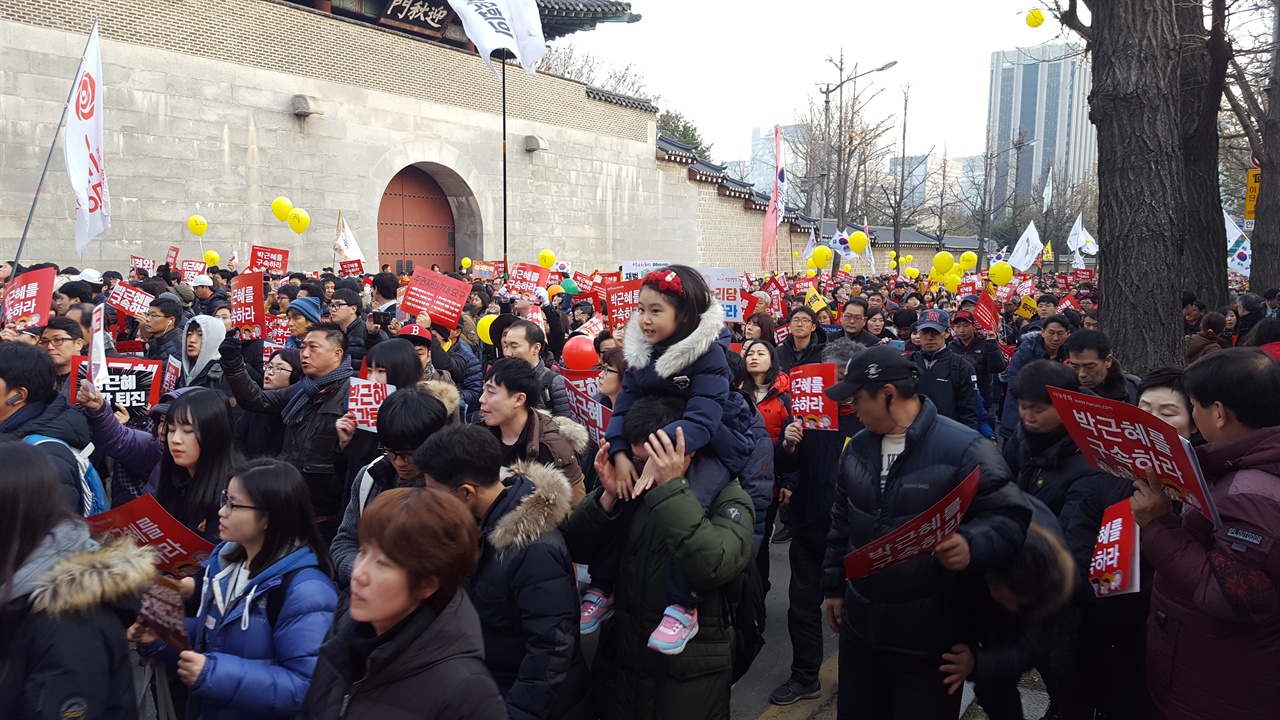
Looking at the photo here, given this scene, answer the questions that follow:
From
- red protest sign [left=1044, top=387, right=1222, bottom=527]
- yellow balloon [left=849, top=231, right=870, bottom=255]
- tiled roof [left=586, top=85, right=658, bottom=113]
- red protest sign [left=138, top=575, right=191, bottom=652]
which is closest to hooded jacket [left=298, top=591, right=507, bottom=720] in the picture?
red protest sign [left=138, top=575, right=191, bottom=652]

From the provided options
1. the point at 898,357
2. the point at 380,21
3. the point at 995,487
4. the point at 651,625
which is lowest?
the point at 651,625

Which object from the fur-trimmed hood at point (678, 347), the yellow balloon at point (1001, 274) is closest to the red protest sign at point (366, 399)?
the fur-trimmed hood at point (678, 347)

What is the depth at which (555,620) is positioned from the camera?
2566mm

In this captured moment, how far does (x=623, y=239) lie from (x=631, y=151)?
3.05 metres

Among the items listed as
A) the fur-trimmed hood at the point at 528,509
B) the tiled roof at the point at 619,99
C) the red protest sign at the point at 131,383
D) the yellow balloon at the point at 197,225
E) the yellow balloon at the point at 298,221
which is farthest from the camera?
the tiled roof at the point at 619,99

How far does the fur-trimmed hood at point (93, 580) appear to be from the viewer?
213 centimetres

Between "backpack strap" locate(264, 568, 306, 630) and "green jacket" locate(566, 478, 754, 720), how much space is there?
0.88 metres

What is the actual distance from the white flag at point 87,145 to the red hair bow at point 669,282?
7.80m

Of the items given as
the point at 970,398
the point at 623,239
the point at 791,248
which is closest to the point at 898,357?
the point at 970,398

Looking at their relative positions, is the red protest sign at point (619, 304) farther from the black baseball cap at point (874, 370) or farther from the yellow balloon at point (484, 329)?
the black baseball cap at point (874, 370)

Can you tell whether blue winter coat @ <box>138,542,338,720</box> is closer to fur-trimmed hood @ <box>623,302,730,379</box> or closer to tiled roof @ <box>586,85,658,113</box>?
fur-trimmed hood @ <box>623,302,730,379</box>

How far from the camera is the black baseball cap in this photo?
A: 9.56 feet

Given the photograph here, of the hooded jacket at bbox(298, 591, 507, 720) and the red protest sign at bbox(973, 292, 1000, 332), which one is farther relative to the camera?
the red protest sign at bbox(973, 292, 1000, 332)

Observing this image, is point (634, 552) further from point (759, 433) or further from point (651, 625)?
point (759, 433)
